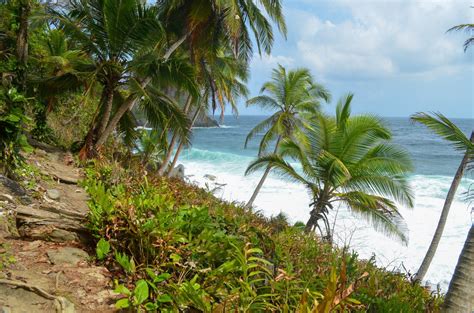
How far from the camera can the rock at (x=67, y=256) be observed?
338 centimetres

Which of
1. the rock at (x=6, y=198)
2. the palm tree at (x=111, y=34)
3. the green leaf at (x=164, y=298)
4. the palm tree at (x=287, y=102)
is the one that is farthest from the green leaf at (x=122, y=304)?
the palm tree at (x=287, y=102)

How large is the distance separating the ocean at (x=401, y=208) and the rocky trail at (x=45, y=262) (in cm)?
269

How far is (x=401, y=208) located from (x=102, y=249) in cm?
1948

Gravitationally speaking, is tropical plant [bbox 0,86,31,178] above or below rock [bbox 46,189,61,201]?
above

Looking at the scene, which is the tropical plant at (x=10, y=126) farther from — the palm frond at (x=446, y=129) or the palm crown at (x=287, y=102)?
the palm crown at (x=287, y=102)

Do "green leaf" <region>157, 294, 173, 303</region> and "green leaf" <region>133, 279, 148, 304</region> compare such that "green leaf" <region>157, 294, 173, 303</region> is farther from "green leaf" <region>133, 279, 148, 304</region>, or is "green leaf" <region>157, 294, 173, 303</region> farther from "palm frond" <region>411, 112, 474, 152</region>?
"palm frond" <region>411, 112, 474, 152</region>

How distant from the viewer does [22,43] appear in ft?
19.9

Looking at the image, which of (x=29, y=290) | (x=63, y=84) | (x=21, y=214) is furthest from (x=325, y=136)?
(x=29, y=290)

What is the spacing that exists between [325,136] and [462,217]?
42.4ft

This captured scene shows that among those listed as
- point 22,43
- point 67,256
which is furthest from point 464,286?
point 22,43

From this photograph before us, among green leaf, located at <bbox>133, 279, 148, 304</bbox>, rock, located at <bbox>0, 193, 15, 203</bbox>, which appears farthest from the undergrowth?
rock, located at <bbox>0, 193, 15, 203</bbox>

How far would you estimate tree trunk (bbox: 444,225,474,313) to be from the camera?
129 inches

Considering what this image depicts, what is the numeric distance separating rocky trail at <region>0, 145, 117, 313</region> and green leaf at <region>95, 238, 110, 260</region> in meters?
0.11

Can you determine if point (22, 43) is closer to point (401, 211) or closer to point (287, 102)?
point (287, 102)
